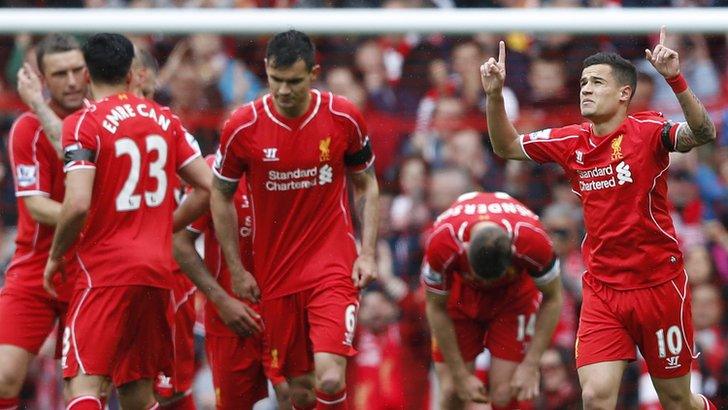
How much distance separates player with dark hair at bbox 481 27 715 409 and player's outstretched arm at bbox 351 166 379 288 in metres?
0.84

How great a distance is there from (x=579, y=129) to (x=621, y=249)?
0.65 metres

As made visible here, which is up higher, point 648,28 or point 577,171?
point 648,28

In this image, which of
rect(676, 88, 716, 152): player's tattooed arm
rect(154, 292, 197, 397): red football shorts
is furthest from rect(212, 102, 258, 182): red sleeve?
rect(676, 88, 716, 152): player's tattooed arm

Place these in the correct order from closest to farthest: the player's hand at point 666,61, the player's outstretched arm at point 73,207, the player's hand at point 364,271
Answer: the player's hand at point 666,61
the player's outstretched arm at point 73,207
the player's hand at point 364,271

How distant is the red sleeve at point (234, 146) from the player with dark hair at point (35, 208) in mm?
882

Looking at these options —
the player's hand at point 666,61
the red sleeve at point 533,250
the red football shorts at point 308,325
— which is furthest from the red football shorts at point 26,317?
the player's hand at point 666,61

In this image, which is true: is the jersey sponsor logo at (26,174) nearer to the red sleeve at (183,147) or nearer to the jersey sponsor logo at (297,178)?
the red sleeve at (183,147)

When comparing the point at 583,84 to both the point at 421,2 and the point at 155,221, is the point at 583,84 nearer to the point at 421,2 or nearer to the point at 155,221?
the point at 155,221

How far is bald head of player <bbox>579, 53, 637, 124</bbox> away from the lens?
711 centimetres

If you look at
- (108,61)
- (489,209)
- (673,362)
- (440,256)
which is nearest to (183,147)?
(108,61)

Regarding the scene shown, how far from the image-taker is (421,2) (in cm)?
1143

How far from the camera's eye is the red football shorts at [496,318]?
848cm

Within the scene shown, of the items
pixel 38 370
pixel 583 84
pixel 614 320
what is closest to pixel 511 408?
pixel 614 320

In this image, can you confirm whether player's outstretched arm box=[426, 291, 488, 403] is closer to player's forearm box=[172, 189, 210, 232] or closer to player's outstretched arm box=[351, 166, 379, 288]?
player's outstretched arm box=[351, 166, 379, 288]
